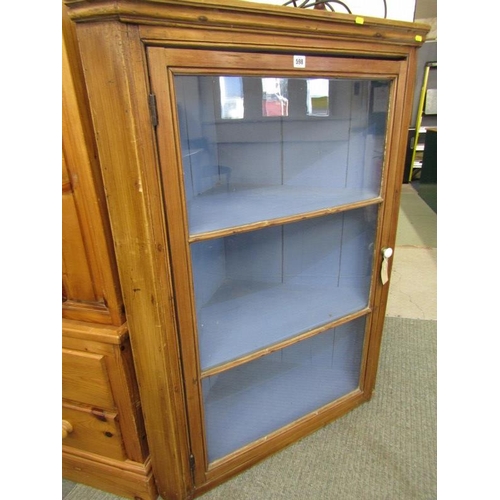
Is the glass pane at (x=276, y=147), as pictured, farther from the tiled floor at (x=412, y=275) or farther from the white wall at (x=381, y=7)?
the tiled floor at (x=412, y=275)

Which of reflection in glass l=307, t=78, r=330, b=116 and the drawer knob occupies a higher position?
reflection in glass l=307, t=78, r=330, b=116

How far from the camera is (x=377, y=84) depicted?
1.04 meters

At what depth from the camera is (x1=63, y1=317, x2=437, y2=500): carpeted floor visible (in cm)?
116

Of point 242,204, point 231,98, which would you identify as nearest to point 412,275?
point 242,204

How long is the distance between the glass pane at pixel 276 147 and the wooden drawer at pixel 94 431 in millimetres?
662

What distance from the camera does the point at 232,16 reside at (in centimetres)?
72

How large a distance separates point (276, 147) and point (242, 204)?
0.26 m

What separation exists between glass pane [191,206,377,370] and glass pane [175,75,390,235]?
15 cm

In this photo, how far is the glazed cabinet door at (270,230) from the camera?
0.86 m

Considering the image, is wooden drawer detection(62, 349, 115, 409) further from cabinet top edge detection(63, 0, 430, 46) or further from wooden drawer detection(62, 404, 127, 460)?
cabinet top edge detection(63, 0, 430, 46)

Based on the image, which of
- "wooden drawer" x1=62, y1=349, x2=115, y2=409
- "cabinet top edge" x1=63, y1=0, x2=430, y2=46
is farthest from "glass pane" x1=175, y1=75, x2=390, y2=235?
"wooden drawer" x1=62, y1=349, x2=115, y2=409

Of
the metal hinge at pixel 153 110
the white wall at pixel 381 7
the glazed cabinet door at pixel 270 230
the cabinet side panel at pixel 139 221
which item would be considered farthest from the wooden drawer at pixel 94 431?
the white wall at pixel 381 7

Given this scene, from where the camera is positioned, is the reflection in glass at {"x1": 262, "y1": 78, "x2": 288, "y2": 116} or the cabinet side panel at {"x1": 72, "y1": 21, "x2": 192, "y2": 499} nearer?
the cabinet side panel at {"x1": 72, "y1": 21, "x2": 192, "y2": 499}

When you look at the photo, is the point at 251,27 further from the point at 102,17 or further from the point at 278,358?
the point at 278,358
